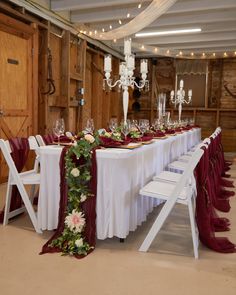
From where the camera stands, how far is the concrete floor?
2.09 m

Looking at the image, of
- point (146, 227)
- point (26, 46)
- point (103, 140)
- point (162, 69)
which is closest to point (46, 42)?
point (26, 46)

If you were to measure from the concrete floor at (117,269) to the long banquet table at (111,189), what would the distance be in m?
0.19

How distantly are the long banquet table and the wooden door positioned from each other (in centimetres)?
248

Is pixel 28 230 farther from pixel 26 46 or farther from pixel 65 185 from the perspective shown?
pixel 26 46

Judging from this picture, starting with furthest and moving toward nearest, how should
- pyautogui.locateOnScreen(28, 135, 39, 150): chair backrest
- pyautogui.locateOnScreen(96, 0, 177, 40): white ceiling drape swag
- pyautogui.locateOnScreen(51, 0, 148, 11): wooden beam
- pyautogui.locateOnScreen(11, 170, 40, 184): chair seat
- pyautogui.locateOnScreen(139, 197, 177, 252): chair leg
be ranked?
1. pyautogui.locateOnScreen(51, 0, 148, 11): wooden beam
2. pyautogui.locateOnScreen(96, 0, 177, 40): white ceiling drape swag
3. pyautogui.locateOnScreen(28, 135, 39, 150): chair backrest
4. pyautogui.locateOnScreen(11, 170, 40, 184): chair seat
5. pyautogui.locateOnScreen(139, 197, 177, 252): chair leg

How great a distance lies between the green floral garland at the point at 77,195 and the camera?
101 inches

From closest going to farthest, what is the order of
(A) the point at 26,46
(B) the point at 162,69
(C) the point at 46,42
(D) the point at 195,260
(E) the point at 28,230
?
(D) the point at 195,260, (E) the point at 28,230, (A) the point at 26,46, (C) the point at 46,42, (B) the point at 162,69

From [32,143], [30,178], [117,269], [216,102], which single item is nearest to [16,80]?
[32,143]

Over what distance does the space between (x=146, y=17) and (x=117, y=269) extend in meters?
4.20

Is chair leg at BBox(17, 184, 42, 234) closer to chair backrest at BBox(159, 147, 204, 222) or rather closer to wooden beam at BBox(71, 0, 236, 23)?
chair backrest at BBox(159, 147, 204, 222)

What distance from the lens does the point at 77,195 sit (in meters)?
2.61

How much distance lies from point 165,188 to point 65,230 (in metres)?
0.97

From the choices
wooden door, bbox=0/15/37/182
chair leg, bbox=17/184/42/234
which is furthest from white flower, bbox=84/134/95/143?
wooden door, bbox=0/15/37/182

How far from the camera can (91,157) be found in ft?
8.50
